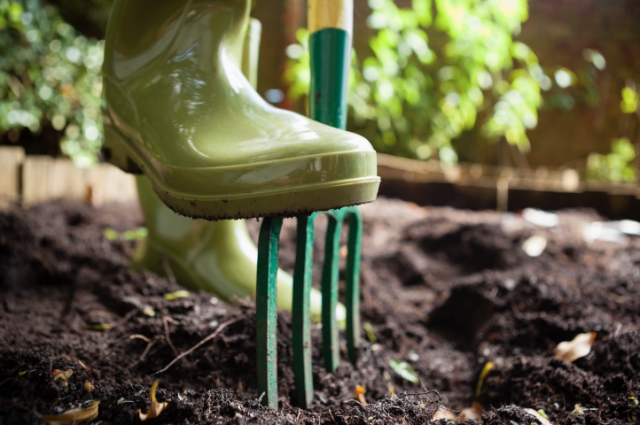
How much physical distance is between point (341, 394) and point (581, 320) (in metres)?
0.67

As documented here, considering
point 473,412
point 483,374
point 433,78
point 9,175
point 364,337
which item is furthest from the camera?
point 433,78

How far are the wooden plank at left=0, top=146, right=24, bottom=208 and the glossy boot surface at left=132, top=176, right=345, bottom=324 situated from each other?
119 centimetres

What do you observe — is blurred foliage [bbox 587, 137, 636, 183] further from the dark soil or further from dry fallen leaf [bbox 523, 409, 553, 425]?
dry fallen leaf [bbox 523, 409, 553, 425]

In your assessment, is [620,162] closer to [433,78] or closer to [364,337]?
[433,78]

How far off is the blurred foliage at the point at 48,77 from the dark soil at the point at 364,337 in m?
1.51

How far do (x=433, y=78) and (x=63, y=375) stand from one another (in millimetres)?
4179

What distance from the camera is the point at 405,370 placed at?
1084mm

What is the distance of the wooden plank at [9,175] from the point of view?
2031mm

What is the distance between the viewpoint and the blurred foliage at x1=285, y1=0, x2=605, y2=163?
11.3ft

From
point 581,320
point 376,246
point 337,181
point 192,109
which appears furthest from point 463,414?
point 376,246

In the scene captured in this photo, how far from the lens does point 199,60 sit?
2.86 ft

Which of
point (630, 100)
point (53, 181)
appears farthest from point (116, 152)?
point (630, 100)

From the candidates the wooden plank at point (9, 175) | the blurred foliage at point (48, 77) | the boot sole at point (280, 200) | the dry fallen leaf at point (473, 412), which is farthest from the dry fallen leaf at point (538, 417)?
the blurred foliage at point (48, 77)

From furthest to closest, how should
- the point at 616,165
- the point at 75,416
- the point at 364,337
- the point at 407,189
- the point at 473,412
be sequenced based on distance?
1. the point at 616,165
2. the point at 407,189
3. the point at 364,337
4. the point at 473,412
5. the point at 75,416
